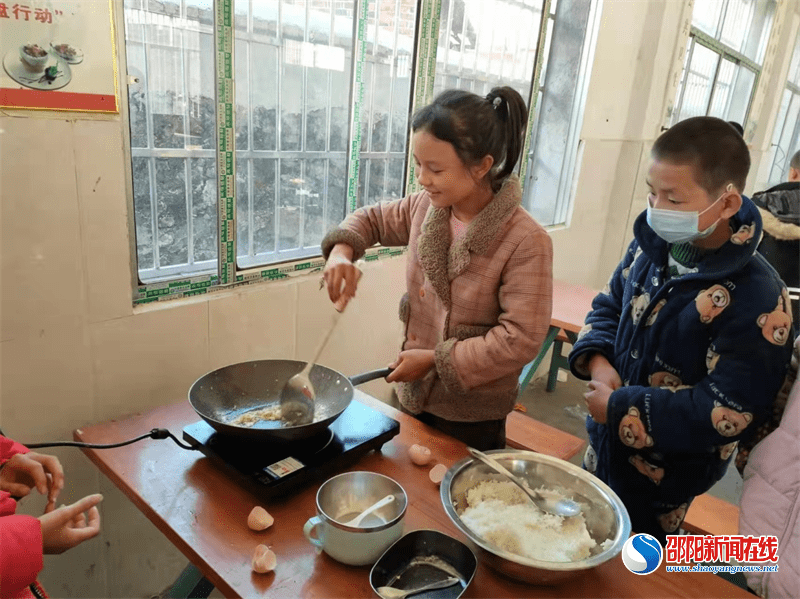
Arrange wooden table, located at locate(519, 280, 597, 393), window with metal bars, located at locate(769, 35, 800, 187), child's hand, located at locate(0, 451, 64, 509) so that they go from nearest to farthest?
child's hand, located at locate(0, 451, 64, 509) → wooden table, located at locate(519, 280, 597, 393) → window with metal bars, located at locate(769, 35, 800, 187)

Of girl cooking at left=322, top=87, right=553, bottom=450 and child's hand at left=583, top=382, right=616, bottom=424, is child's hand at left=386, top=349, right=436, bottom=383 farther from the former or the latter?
child's hand at left=583, top=382, right=616, bottom=424

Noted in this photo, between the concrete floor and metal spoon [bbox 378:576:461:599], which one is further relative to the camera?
the concrete floor

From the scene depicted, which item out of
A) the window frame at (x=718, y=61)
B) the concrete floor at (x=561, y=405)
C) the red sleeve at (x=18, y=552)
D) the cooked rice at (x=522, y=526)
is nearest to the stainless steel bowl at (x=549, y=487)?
the cooked rice at (x=522, y=526)

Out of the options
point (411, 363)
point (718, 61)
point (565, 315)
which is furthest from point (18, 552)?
point (718, 61)

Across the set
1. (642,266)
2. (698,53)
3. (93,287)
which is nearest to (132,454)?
(93,287)

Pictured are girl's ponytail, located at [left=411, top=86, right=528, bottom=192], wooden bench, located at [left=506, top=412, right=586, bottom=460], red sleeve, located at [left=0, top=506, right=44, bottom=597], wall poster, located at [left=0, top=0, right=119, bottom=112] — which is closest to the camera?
red sleeve, located at [left=0, top=506, right=44, bottom=597]

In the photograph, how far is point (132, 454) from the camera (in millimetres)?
1162

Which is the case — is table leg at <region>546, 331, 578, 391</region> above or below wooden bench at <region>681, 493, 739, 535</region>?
below

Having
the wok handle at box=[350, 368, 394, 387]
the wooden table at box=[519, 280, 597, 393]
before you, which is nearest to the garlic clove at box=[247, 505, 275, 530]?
the wok handle at box=[350, 368, 394, 387]

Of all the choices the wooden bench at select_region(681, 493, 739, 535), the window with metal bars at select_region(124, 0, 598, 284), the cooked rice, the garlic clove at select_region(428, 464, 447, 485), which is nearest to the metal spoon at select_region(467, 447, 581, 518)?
the cooked rice

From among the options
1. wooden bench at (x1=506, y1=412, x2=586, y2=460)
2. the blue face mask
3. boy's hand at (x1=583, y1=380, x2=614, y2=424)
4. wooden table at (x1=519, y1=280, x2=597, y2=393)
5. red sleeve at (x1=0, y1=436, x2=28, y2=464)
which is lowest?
wooden bench at (x1=506, y1=412, x2=586, y2=460)

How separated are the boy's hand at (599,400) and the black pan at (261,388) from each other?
1.54 ft

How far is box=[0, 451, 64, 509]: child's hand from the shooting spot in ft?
3.19

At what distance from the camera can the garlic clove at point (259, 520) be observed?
0.96 meters
